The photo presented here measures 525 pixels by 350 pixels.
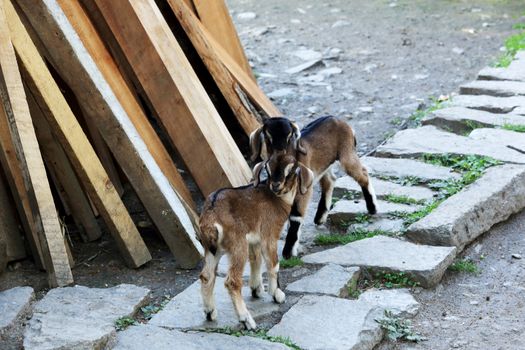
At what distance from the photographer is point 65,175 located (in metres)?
6.04

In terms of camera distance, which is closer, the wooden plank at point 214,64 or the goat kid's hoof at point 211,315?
the goat kid's hoof at point 211,315

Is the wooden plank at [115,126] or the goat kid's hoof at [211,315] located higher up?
the wooden plank at [115,126]

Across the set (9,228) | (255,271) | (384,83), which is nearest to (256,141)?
(255,271)

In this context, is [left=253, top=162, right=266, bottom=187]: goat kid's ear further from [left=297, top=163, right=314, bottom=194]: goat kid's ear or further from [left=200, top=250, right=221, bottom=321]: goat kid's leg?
[left=200, top=250, right=221, bottom=321]: goat kid's leg

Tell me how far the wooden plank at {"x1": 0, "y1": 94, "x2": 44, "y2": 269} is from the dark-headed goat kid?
4.69 ft

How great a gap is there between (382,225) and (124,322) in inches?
82.4

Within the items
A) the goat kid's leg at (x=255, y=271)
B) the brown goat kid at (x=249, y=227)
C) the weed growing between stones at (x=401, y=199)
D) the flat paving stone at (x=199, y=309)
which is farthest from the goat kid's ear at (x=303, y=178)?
the weed growing between stones at (x=401, y=199)

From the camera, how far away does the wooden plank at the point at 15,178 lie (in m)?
5.60

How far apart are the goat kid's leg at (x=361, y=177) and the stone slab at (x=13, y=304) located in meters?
2.33

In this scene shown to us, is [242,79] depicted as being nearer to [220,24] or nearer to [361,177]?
[220,24]

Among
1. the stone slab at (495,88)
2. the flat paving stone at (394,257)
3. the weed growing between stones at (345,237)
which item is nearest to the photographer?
the flat paving stone at (394,257)

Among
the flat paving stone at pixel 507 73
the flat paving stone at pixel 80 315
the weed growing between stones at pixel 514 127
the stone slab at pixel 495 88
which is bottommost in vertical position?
the flat paving stone at pixel 507 73

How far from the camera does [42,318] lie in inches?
194

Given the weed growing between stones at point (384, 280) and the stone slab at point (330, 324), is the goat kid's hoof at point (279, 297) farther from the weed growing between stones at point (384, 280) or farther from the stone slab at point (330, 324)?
the weed growing between stones at point (384, 280)
